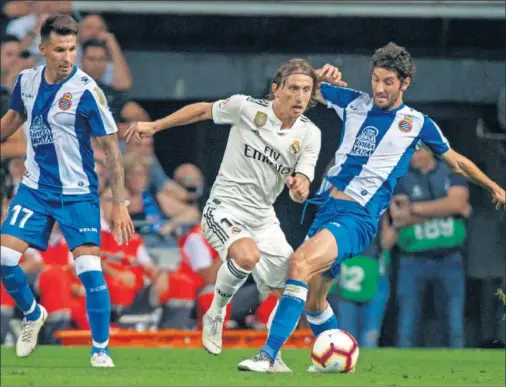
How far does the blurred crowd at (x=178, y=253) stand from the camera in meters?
14.9

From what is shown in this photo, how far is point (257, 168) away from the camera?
1116 centimetres

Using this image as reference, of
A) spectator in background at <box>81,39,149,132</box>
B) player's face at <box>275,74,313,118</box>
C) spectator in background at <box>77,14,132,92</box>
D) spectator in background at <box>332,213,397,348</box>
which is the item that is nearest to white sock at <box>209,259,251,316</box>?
player's face at <box>275,74,313,118</box>

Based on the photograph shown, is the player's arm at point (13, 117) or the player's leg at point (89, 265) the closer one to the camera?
the player's leg at point (89, 265)

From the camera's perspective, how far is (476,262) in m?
15.6

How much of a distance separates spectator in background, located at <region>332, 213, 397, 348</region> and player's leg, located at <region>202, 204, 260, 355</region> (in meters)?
4.08

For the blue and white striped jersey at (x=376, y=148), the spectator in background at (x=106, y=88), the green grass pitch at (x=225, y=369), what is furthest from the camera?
the spectator in background at (x=106, y=88)

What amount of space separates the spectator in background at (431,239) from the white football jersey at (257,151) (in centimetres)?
407

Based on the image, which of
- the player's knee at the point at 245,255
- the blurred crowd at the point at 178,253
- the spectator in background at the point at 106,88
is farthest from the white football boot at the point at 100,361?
the spectator in background at the point at 106,88

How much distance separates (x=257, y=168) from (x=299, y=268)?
962 mm

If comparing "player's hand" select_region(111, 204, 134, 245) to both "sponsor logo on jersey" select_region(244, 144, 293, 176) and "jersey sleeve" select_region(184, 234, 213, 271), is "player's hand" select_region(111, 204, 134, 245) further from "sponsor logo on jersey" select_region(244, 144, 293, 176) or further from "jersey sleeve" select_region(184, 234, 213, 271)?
"jersey sleeve" select_region(184, 234, 213, 271)

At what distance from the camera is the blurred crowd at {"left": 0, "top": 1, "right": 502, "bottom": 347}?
48.9 feet

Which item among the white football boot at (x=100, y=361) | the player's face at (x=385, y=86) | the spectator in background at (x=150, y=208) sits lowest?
the white football boot at (x=100, y=361)

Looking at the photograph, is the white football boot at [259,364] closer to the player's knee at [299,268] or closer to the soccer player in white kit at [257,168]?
the player's knee at [299,268]

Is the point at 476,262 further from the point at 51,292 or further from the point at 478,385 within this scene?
the point at 478,385
